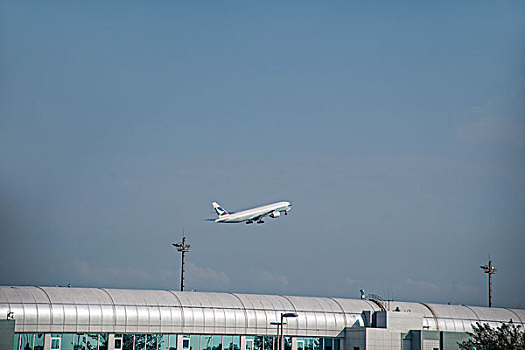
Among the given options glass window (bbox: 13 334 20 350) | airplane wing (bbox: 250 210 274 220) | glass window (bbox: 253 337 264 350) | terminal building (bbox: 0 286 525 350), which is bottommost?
glass window (bbox: 13 334 20 350)

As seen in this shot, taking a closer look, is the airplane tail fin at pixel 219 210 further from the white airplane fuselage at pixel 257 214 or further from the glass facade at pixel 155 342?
the glass facade at pixel 155 342

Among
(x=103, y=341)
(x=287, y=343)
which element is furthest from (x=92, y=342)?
(x=287, y=343)

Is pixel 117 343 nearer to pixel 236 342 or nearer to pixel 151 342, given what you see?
pixel 151 342

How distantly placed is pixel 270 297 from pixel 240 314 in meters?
5.12

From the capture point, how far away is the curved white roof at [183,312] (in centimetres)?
7669

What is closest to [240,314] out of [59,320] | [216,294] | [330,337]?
[216,294]

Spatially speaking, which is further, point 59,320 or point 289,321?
point 289,321

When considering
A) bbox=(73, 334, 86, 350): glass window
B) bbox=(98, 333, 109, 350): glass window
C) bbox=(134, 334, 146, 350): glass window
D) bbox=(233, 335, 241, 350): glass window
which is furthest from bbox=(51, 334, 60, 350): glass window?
bbox=(233, 335, 241, 350): glass window

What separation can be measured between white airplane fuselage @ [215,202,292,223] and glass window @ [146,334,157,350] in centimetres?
2420

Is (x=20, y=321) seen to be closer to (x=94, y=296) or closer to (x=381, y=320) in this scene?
(x=94, y=296)

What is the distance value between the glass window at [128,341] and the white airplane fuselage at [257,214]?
2548 centimetres

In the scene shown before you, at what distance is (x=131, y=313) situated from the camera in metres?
80.4

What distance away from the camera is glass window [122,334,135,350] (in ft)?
261

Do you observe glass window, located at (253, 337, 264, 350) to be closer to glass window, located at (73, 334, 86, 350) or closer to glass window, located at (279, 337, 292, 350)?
glass window, located at (279, 337, 292, 350)
